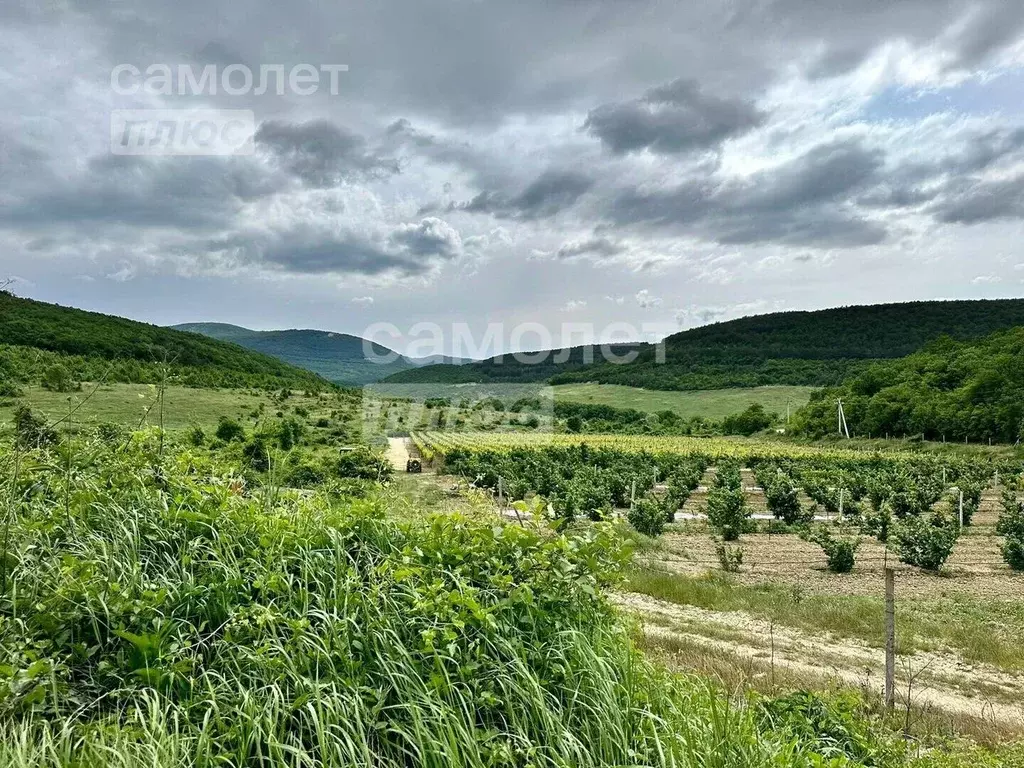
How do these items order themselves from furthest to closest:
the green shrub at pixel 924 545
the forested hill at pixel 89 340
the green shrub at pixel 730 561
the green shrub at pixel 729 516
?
the forested hill at pixel 89 340, the green shrub at pixel 729 516, the green shrub at pixel 924 545, the green shrub at pixel 730 561

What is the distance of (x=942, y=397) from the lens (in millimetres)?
62438

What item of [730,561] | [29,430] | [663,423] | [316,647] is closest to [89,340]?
[730,561]

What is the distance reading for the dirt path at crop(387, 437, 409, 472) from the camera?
38694mm

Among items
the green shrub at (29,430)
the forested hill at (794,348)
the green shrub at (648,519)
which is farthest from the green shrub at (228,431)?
the forested hill at (794,348)

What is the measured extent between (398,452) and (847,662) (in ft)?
137

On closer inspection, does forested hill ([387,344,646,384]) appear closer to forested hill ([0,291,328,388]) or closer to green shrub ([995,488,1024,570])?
forested hill ([0,291,328,388])

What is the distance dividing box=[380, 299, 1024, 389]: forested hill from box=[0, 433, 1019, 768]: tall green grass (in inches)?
3806

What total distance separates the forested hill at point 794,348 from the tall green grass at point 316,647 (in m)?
96.7

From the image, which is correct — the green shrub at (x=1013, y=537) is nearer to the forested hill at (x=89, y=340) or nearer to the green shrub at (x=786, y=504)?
the green shrub at (x=786, y=504)

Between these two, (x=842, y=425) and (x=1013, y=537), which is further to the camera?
(x=842, y=425)

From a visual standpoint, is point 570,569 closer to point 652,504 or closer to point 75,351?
point 652,504

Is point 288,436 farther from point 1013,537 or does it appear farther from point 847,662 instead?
point 1013,537

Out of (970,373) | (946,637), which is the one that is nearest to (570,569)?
(946,637)

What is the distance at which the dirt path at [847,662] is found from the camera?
7414 millimetres
